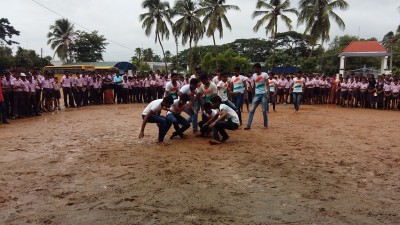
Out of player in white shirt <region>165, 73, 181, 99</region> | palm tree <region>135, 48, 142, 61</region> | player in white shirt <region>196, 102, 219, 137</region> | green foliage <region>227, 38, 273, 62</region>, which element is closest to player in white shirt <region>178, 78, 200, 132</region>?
player in white shirt <region>165, 73, 181, 99</region>

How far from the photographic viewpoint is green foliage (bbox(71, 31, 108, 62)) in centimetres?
5672

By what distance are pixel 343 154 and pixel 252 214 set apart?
144 inches

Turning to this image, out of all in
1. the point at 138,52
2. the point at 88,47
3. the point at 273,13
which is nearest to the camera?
the point at 273,13

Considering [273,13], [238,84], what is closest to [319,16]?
[273,13]

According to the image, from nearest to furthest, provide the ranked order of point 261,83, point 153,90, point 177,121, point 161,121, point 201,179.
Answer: point 201,179, point 161,121, point 177,121, point 261,83, point 153,90

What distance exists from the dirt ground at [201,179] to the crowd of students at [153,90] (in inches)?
112

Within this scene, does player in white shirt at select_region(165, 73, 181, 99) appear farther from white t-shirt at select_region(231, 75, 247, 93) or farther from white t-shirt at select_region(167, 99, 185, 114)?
white t-shirt at select_region(231, 75, 247, 93)

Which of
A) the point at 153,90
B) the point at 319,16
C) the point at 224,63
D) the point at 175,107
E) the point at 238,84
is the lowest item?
the point at 175,107

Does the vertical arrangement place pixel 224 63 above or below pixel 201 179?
above

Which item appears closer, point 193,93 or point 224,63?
point 193,93

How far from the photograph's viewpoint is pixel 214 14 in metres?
33.6

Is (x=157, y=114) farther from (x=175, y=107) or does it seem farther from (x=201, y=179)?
(x=201, y=179)

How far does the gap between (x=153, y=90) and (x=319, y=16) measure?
19.7m

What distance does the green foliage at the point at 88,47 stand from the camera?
5672cm
